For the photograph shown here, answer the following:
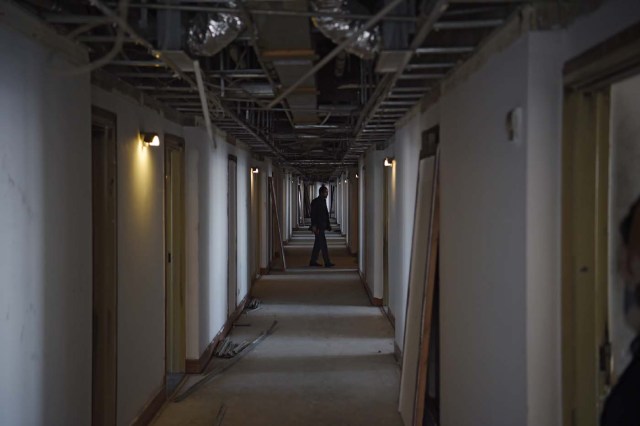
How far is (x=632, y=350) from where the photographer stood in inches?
68.3

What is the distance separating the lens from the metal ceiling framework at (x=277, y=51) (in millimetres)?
2412

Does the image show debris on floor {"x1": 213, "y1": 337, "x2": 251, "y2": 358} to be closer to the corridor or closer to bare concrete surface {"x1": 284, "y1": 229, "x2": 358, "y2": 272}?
the corridor

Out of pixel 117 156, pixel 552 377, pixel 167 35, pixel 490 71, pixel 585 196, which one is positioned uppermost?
pixel 167 35

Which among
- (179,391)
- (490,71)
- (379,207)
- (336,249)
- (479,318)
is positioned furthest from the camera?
(336,249)

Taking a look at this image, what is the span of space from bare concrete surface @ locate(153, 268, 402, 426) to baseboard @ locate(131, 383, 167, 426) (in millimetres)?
67

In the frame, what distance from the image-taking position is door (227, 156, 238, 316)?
7.64 meters

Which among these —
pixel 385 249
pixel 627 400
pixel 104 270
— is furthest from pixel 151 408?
pixel 385 249

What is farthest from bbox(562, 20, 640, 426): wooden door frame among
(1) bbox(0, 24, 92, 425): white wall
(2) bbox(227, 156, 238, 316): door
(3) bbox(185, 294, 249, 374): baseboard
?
(2) bbox(227, 156, 238, 316): door

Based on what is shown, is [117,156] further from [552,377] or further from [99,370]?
[552,377]

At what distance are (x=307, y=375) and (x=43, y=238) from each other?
3545 millimetres

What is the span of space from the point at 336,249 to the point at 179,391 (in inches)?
451

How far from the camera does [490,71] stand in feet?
8.95

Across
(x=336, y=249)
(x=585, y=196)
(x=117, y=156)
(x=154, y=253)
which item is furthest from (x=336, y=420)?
(x=336, y=249)

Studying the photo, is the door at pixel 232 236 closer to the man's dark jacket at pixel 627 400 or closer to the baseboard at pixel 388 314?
the baseboard at pixel 388 314
